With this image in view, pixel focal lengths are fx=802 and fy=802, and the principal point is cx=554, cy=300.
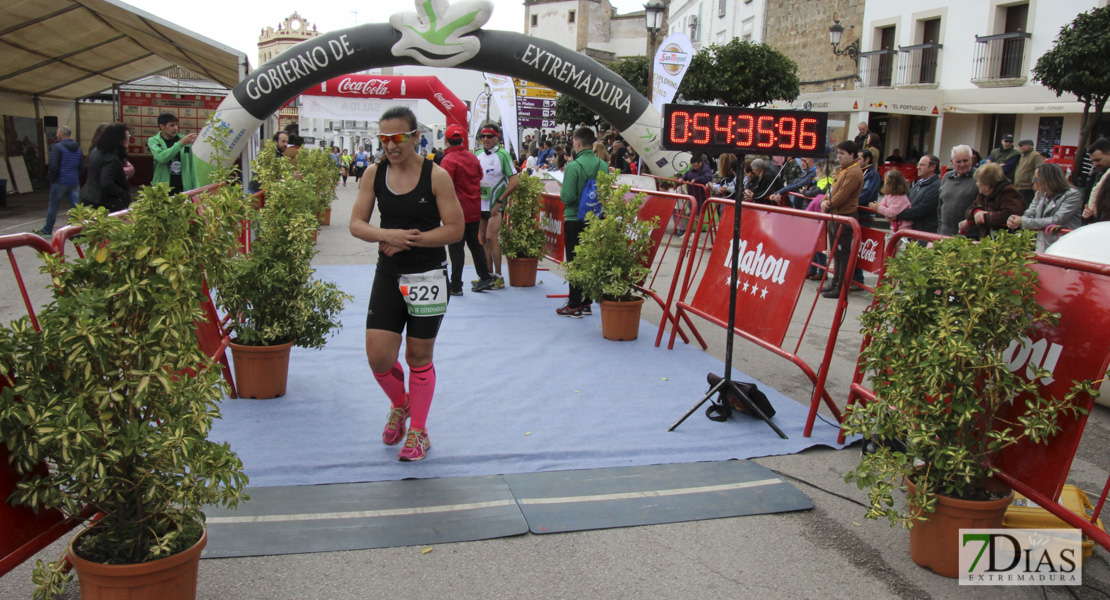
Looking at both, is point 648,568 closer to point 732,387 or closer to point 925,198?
point 732,387

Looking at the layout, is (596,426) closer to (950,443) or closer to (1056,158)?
(950,443)

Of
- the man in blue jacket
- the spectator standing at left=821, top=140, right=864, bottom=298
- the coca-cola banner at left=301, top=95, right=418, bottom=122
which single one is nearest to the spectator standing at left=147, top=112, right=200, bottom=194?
the man in blue jacket

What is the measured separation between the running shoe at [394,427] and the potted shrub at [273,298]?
1.11 meters

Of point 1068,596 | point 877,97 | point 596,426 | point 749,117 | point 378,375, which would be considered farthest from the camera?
point 877,97

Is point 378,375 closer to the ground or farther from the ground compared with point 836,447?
farther from the ground

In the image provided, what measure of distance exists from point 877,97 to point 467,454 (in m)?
19.6

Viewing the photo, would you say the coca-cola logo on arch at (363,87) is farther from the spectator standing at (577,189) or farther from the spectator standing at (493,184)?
the spectator standing at (577,189)

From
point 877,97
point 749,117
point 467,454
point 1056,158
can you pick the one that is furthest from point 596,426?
point 877,97

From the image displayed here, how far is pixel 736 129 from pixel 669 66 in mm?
10424

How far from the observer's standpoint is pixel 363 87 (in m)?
19.8

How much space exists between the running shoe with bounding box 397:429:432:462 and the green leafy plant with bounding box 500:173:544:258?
5476 millimetres

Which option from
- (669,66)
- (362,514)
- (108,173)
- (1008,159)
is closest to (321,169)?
(108,173)

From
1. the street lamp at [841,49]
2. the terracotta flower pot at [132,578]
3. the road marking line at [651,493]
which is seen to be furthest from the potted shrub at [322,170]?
the street lamp at [841,49]

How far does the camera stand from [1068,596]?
3.18 meters
